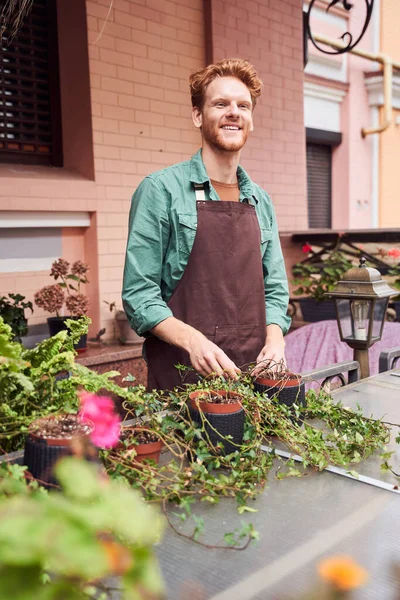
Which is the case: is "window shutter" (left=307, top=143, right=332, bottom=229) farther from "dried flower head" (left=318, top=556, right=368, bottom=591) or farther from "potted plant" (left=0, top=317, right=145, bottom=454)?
"dried flower head" (left=318, top=556, right=368, bottom=591)

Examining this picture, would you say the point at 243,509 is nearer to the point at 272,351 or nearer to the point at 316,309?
the point at 272,351

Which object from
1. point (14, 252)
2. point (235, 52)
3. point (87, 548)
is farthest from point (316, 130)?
point (87, 548)

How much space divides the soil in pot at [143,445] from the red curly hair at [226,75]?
1.33 meters

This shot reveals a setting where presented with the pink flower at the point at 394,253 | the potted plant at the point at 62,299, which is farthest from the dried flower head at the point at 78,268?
the pink flower at the point at 394,253

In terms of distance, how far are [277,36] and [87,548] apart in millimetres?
5565

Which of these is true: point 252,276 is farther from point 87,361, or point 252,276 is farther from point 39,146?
point 39,146

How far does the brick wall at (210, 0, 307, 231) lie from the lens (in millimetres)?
5004

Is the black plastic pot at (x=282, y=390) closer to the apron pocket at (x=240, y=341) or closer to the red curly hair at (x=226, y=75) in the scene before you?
the apron pocket at (x=240, y=341)

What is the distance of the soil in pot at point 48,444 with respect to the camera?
1016 millimetres

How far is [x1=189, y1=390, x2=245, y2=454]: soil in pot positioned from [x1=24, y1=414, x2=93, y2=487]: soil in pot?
269 millimetres

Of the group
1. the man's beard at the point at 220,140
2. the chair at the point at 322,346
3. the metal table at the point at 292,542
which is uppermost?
the man's beard at the point at 220,140

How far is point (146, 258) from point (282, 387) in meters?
0.75

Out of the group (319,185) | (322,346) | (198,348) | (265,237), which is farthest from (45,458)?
(319,185)

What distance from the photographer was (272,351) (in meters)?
1.93
